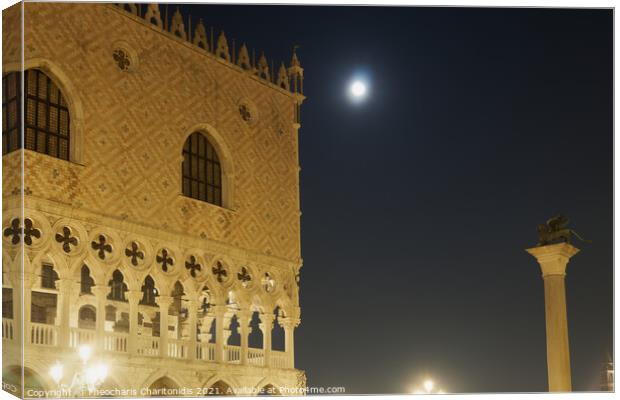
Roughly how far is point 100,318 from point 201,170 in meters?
3.19

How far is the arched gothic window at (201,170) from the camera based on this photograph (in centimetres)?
1631

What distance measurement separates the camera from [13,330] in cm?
1270

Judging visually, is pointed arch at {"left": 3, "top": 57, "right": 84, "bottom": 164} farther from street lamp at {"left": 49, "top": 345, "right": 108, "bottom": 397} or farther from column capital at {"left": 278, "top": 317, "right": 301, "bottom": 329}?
column capital at {"left": 278, "top": 317, "right": 301, "bottom": 329}

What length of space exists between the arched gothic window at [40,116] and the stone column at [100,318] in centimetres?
186

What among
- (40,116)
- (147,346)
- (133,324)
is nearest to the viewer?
(40,116)

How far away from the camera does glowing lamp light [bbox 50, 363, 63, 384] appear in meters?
A: 13.2

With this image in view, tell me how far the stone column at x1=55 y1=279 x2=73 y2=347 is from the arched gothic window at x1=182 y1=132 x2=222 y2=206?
2.75 meters

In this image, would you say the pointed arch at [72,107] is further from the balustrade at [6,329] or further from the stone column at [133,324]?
the balustrade at [6,329]

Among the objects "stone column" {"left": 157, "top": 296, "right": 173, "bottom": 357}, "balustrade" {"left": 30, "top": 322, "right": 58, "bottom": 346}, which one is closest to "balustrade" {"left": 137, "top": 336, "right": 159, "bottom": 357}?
→ "stone column" {"left": 157, "top": 296, "right": 173, "bottom": 357}

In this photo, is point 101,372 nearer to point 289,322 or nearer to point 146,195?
point 146,195

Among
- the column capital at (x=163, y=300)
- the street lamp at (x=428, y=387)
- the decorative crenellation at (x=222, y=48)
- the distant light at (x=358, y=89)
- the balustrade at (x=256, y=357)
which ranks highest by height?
the decorative crenellation at (x=222, y=48)

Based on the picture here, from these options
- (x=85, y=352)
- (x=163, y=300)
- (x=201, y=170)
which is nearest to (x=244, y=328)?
(x=163, y=300)

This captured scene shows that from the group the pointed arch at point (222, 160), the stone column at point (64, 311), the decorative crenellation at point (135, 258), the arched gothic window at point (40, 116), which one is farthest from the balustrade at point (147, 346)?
the arched gothic window at point (40, 116)

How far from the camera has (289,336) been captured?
1736cm
